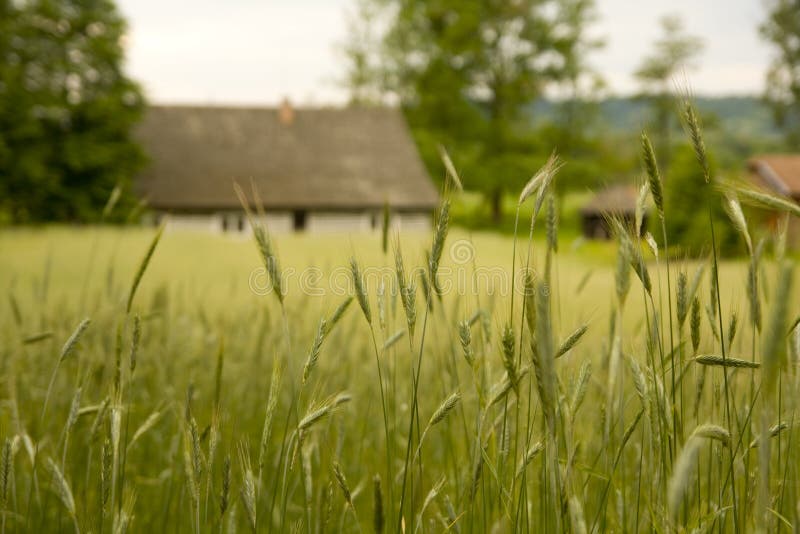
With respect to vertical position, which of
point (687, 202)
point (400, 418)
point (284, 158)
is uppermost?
point (284, 158)

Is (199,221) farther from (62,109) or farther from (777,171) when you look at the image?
(777,171)

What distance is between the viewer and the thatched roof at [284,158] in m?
28.0

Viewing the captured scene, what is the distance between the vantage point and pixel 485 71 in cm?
3250

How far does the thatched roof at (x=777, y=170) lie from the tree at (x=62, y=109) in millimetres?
21766

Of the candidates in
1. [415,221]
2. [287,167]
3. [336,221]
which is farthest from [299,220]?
[415,221]

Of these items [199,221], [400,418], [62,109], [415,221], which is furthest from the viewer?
[415,221]

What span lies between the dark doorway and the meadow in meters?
22.7

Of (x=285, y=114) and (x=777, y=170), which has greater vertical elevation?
(x=285, y=114)

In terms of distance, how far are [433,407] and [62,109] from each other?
24221 mm

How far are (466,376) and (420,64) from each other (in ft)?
103

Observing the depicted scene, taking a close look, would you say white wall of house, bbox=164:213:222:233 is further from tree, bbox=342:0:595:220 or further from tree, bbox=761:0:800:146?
tree, bbox=761:0:800:146

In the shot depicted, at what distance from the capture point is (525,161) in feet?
102

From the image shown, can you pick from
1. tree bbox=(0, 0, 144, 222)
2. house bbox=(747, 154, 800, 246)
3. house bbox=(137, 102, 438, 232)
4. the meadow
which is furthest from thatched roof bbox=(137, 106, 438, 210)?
the meadow

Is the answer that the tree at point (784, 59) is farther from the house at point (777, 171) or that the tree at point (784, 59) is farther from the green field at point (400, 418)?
the green field at point (400, 418)
